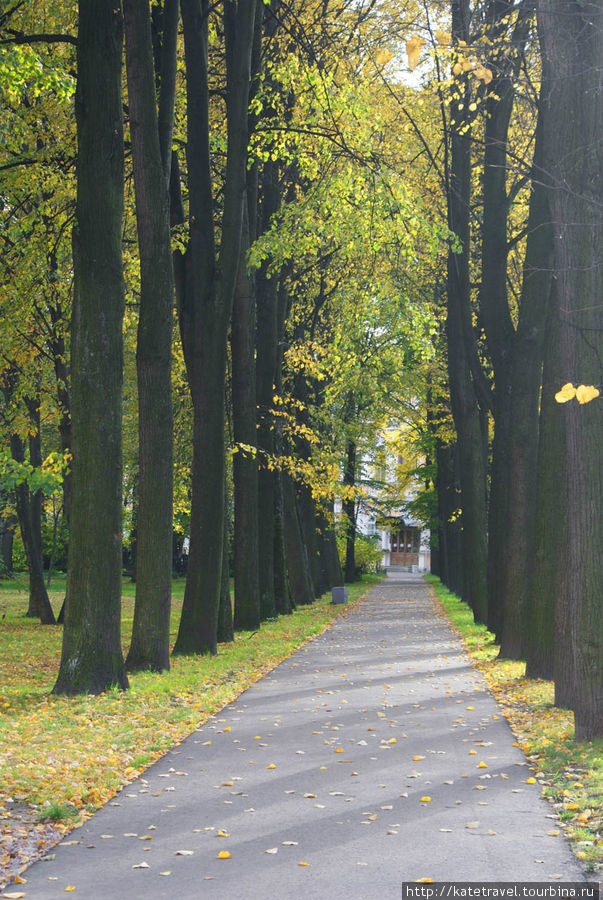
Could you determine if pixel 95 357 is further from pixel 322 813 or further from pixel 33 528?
pixel 33 528

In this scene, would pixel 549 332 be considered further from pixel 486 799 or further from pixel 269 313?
pixel 269 313

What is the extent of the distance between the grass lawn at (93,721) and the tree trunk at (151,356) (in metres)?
0.80

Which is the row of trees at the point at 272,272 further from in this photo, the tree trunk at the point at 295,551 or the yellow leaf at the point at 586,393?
the tree trunk at the point at 295,551

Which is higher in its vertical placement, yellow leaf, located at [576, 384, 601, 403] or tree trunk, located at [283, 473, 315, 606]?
yellow leaf, located at [576, 384, 601, 403]

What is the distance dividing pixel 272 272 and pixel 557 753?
12.9 meters

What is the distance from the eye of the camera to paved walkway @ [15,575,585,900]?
5.24 metres

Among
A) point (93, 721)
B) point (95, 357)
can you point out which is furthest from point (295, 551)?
point (93, 721)

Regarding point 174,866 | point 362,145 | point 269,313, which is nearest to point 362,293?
Answer: point 269,313

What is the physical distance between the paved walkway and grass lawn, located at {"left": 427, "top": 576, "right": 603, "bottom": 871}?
5.4 inches

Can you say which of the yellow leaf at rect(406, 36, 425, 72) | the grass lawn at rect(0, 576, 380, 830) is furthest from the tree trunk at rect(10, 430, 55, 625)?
the yellow leaf at rect(406, 36, 425, 72)

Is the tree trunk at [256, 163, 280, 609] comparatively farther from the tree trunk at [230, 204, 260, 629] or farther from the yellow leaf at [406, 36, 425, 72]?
the yellow leaf at [406, 36, 425, 72]

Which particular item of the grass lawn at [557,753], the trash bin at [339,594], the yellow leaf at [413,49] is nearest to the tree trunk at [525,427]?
the grass lawn at [557,753]

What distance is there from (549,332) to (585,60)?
308 centimetres

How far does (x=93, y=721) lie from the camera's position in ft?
32.1
